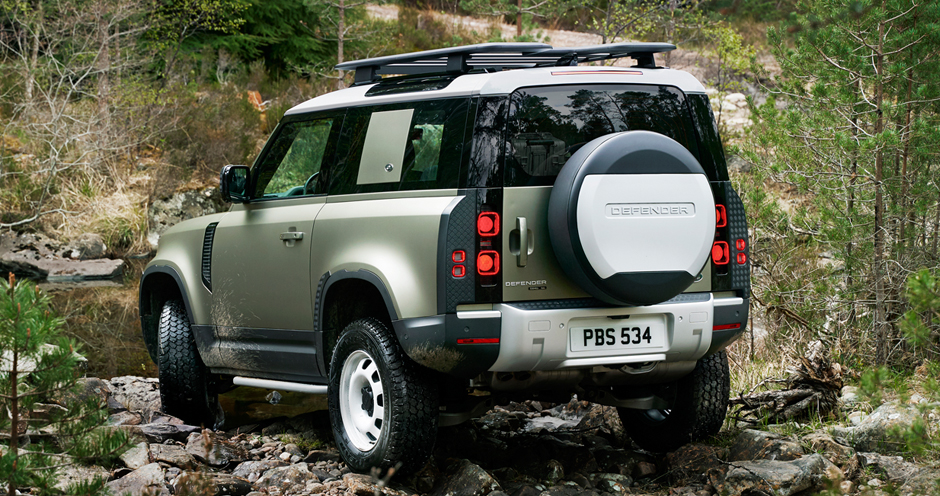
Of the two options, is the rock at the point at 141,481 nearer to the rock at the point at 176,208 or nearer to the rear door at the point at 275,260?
the rear door at the point at 275,260

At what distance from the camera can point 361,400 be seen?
4855 millimetres

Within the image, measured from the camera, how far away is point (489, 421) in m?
6.55

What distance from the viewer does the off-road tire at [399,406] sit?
4.46 metres

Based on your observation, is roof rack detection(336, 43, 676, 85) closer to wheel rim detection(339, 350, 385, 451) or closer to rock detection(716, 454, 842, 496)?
wheel rim detection(339, 350, 385, 451)

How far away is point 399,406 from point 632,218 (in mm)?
1383

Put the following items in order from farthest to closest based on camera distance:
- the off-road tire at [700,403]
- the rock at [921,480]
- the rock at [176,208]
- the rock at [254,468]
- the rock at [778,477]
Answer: the rock at [176,208]
the off-road tire at [700,403]
the rock at [254,468]
the rock at [778,477]
the rock at [921,480]

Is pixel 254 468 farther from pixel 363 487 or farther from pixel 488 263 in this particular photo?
pixel 488 263

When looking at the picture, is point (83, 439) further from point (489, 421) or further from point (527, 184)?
point (489, 421)

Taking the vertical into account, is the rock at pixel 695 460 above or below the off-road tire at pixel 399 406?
below

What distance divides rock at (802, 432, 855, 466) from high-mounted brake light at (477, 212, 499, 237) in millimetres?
2195

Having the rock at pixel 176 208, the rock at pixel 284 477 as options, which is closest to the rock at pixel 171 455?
the rock at pixel 284 477

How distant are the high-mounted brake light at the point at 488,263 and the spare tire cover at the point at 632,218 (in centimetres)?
28

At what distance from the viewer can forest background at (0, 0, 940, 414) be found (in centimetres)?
702

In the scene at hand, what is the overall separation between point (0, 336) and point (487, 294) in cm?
200
